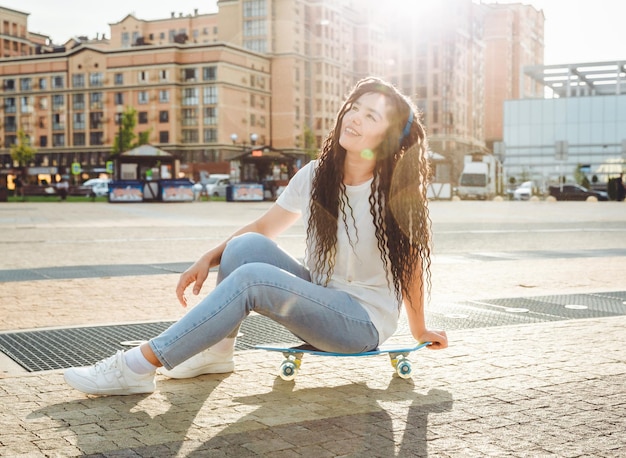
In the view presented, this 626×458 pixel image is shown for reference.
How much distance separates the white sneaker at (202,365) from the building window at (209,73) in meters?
82.9

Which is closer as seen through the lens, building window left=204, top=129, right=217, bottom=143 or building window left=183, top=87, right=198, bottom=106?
building window left=204, top=129, right=217, bottom=143

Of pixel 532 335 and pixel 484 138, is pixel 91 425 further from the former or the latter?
pixel 484 138

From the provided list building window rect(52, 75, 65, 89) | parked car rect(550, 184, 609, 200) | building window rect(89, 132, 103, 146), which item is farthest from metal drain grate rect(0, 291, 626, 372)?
building window rect(52, 75, 65, 89)

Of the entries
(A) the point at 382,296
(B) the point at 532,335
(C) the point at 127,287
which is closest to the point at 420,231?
(A) the point at 382,296

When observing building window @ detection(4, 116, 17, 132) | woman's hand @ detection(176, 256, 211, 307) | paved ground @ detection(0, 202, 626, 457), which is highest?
building window @ detection(4, 116, 17, 132)

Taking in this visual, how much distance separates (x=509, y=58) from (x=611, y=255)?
409 feet

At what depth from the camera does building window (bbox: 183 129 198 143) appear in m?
85.2

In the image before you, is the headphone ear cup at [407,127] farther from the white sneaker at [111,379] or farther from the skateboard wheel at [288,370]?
the white sneaker at [111,379]

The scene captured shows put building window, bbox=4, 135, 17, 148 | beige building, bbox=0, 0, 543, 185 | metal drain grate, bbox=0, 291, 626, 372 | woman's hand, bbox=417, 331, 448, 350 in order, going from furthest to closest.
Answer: building window, bbox=4, 135, 17, 148
beige building, bbox=0, 0, 543, 185
metal drain grate, bbox=0, 291, 626, 372
woman's hand, bbox=417, 331, 448, 350

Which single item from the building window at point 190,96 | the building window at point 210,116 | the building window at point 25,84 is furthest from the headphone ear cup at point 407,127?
the building window at point 25,84

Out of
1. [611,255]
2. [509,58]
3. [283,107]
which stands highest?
[509,58]

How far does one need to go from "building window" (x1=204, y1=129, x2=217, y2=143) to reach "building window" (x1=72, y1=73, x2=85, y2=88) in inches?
627

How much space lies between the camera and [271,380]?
400 centimetres

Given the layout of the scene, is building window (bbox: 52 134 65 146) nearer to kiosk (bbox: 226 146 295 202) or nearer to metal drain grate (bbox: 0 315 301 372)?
kiosk (bbox: 226 146 295 202)
